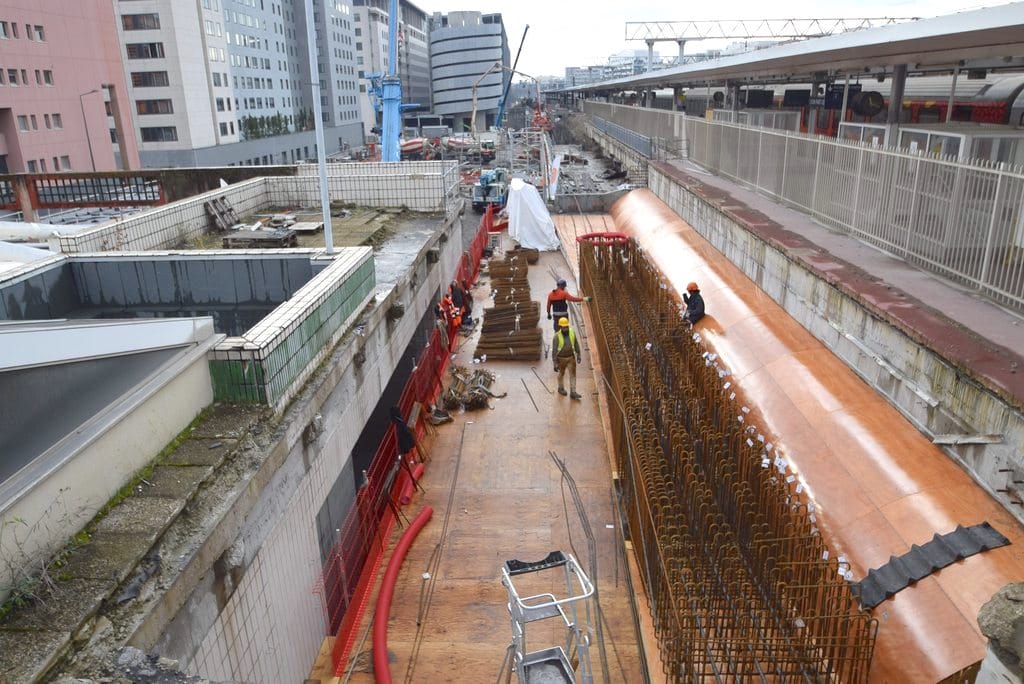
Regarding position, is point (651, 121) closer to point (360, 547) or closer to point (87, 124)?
point (360, 547)

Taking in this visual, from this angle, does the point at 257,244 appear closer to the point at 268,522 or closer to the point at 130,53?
the point at 268,522

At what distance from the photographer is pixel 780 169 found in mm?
11383

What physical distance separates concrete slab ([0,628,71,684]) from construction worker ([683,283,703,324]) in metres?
7.50

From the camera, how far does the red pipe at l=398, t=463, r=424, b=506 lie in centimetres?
755

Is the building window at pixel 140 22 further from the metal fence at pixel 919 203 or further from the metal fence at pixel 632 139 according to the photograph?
the metal fence at pixel 919 203

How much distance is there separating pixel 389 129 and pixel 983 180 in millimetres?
25160

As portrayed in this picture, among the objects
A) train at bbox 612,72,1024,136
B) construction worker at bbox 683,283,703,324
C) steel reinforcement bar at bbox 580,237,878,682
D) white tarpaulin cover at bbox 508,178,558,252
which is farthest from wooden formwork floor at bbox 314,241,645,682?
white tarpaulin cover at bbox 508,178,558,252

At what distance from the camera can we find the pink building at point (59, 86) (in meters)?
26.9

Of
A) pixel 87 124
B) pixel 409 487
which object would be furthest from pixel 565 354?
pixel 87 124

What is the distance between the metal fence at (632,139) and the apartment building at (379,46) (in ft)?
154

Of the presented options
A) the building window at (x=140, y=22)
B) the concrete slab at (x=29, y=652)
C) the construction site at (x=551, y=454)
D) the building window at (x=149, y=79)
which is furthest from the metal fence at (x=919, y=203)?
the building window at (x=140, y=22)

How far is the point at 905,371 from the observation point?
557cm

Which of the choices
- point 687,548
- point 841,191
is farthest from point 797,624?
point 841,191

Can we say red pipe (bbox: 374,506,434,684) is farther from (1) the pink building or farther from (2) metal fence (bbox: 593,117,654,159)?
(1) the pink building
